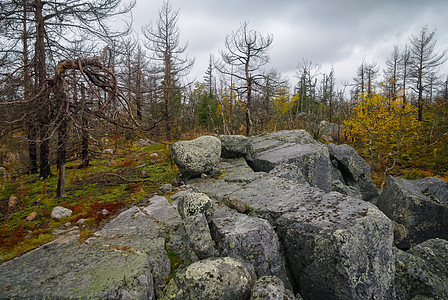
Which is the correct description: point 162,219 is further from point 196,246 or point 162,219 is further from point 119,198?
point 119,198

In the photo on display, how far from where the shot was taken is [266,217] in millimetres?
3398

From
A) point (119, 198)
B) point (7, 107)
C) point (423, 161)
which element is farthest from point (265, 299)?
point (423, 161)

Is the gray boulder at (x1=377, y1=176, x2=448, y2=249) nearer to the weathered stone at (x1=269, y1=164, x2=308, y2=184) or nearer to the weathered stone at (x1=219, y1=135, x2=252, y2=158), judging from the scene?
the weathered stone at (x1=269, y1=164, x2=308, y2=184)

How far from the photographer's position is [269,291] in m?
2.14

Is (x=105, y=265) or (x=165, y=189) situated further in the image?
(x=165, y=189)

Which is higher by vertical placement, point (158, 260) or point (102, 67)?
point (102, 67)

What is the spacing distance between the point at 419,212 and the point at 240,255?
605 centimetres

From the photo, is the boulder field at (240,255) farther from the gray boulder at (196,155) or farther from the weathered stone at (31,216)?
Answer: the weathered stone at (31,216)

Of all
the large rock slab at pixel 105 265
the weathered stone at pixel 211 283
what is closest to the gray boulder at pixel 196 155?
the large rock slab at pixel 105 265

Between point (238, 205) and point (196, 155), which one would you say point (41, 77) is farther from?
point (238, 205)

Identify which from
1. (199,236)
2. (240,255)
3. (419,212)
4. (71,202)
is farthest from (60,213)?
(419,212)

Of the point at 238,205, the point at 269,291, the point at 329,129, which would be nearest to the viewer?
the point at 269,291

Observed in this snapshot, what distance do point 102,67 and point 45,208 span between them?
286 cm

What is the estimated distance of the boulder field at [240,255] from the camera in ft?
7.09
